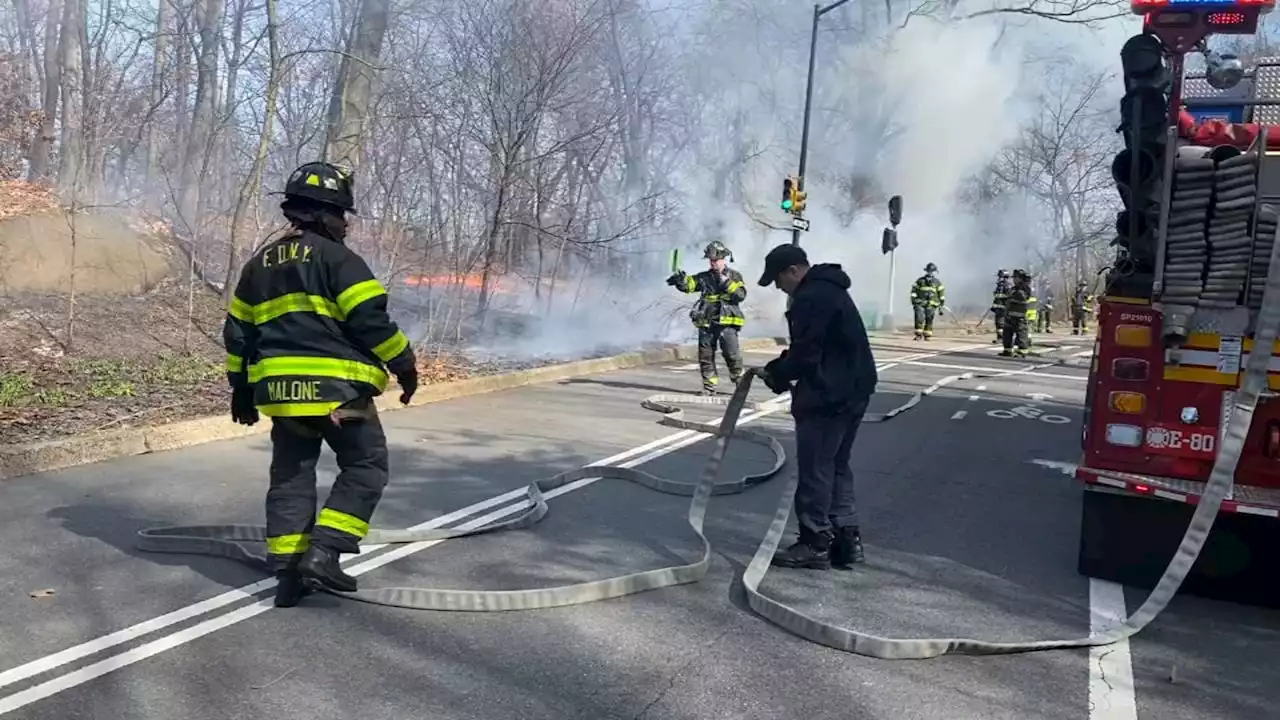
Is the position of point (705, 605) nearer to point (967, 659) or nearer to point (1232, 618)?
point (967, 659)

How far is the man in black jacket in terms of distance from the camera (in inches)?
198

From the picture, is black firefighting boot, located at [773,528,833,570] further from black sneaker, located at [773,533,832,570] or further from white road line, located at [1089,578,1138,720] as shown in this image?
white road line, located at [1089,578,1138,720]

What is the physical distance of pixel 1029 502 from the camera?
6.95 meters

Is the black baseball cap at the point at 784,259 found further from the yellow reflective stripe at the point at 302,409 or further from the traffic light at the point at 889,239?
the traffic light at the point at 889,239

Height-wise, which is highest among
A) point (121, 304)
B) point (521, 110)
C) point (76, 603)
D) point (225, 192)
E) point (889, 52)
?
point (889, 52)

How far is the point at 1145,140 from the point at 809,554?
2506mm

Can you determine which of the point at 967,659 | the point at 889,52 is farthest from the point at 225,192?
the point at 889,52

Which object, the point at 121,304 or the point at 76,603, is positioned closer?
the point at 76,603

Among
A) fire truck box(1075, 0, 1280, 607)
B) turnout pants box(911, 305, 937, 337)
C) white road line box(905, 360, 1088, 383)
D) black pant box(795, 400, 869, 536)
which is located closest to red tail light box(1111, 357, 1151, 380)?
fire truck box(1075, 0, 1280, 607)

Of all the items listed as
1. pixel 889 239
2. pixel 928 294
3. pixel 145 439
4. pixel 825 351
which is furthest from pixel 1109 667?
pixel 889 239

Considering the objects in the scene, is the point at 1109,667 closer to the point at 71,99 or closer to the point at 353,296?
the point at 353,296

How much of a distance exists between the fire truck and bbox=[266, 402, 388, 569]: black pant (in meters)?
3.22

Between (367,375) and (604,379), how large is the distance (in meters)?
9.33

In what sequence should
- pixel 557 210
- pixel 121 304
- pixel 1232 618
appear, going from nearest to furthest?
pixel 1232 618, pixel 121 304, pixel 557 210
